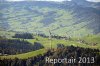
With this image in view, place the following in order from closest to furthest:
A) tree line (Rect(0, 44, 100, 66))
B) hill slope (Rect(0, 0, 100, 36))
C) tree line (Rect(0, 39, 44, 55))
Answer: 1. tree line (Rect(0, 44, 100, 66))
2. tree line (Rect(0, 39, 44, 55))
3. hill slope (Rect(0, 0, 100, 36))

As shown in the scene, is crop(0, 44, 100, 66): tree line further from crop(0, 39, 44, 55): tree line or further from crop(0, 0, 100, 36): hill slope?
crop(0, 0, 100, 36): hill slope

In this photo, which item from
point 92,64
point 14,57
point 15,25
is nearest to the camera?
point 92,64

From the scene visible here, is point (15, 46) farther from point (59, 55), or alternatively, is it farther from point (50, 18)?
point (50, 18)

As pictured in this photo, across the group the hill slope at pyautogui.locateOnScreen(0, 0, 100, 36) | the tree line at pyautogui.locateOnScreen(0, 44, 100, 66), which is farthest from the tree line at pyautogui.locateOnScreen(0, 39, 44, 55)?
the hill slope at pyautogui.locateOnScreen(0, 0, 100, 36)

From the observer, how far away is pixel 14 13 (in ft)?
88.3

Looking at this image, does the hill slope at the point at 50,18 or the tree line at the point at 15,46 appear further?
the hill slope at the point at 50,18

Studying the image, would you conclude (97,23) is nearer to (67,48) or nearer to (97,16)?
(97,16)

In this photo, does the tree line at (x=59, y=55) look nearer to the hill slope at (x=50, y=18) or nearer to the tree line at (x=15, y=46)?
the tree line at (x=15, y=46)

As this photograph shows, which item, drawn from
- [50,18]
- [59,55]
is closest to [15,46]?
[59,55]

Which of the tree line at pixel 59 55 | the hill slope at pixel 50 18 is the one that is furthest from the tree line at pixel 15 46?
the hill slope at pixel 50 18

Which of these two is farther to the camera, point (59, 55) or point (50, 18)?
point (50, 18)

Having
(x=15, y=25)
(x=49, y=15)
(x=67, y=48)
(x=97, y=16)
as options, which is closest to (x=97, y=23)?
(x=97, y=16)

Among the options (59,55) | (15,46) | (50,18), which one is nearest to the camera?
(59,55)

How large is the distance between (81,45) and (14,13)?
589 cm
